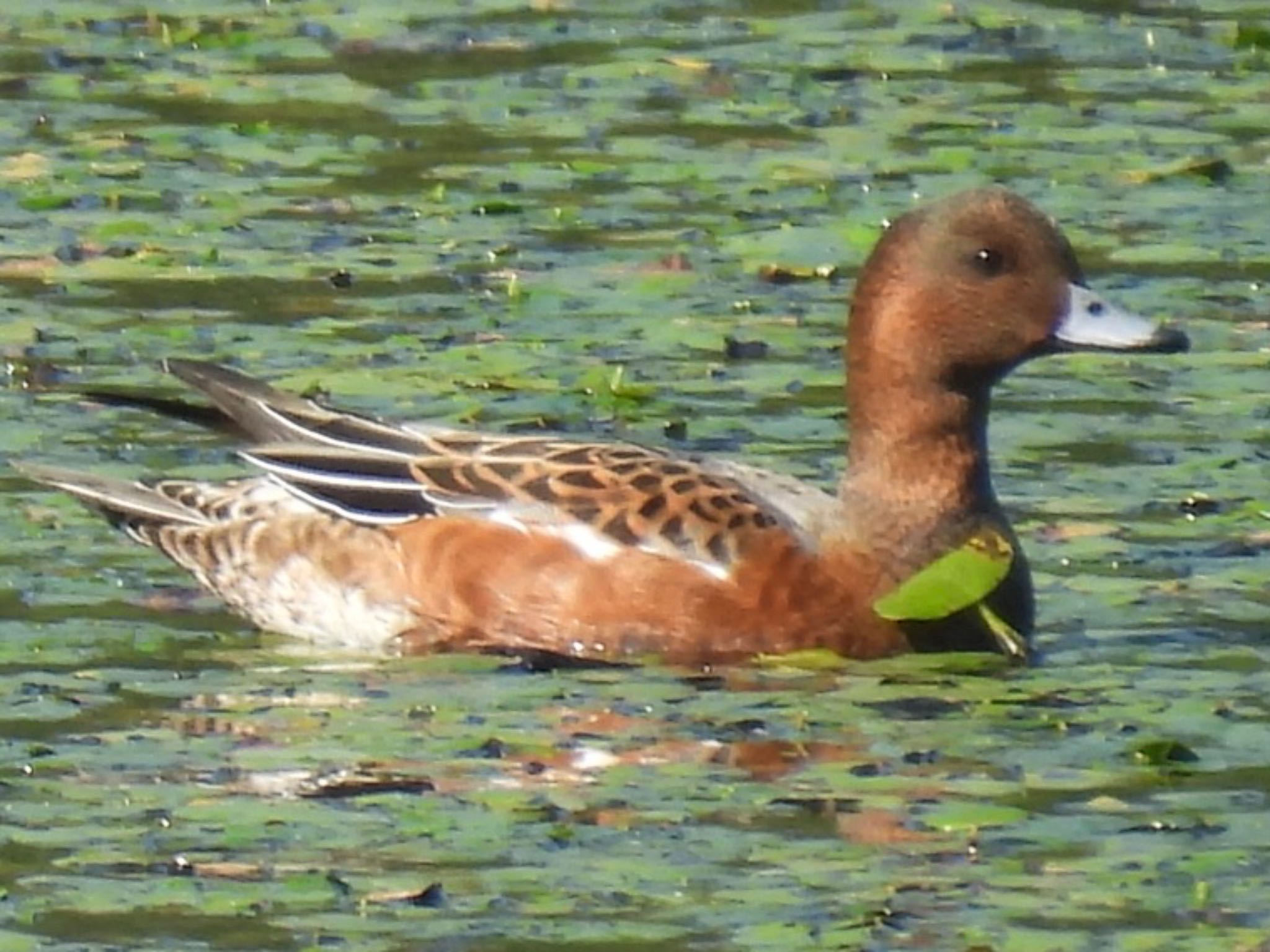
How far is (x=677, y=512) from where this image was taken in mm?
9820

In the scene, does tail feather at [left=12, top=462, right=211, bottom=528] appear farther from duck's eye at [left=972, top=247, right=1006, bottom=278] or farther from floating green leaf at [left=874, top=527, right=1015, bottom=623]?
duck's eye at [left=972, top=247, right=1006, bottom=278]

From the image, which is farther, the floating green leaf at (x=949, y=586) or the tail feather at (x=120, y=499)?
the tail feather at (x=120, y=499)

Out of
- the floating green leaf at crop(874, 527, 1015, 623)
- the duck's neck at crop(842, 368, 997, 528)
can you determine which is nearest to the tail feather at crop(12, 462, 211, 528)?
the duck's neck at crop(842, 368, 997, 528)

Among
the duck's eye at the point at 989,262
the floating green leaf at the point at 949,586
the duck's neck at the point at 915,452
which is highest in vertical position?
the duck's eye at the point at 989,262

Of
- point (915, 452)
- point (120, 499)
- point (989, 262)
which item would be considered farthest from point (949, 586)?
point (120, 499)

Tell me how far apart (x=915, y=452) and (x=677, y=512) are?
0.59 m

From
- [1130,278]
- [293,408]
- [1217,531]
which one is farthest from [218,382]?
[1130,278]

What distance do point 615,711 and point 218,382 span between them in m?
1.70

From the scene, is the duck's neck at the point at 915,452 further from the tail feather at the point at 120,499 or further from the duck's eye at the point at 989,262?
the tail feather at the point at 120,499

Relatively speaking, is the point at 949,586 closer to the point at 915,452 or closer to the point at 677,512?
the point at 915,452

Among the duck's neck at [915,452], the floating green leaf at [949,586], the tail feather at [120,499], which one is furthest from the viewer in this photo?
the tail feather at [120,499]

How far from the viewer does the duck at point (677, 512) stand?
32.0ft

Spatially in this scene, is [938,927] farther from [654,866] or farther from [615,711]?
[615,711]

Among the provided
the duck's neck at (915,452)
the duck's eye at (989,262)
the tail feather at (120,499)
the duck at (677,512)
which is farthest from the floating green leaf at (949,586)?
the tail feather at (120,499)
